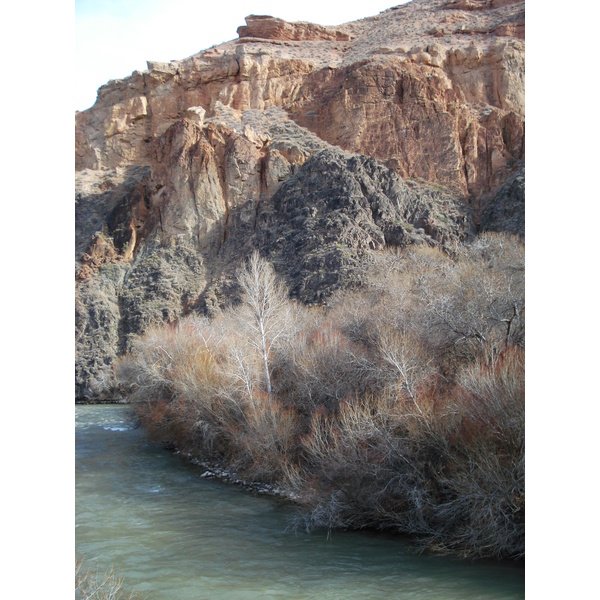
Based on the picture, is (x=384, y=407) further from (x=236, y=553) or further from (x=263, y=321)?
(x=263, y=321)

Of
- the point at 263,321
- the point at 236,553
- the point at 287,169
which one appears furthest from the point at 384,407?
the point at 287,169

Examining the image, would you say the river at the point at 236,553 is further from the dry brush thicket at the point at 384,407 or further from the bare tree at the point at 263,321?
the bare tree at the point at 263,321

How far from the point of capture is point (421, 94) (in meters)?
41.8

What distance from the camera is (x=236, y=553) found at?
1068cm

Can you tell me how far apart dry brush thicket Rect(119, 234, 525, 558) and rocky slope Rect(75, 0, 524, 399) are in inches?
519

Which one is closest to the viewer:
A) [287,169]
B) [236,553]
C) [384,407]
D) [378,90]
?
[236,553]

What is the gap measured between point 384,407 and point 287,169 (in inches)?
1218

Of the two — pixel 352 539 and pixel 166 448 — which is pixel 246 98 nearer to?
pixel 166 448

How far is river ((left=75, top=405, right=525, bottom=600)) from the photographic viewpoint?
29.4 ft

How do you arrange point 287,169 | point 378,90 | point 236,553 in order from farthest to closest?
point 378,90 < point 287,169 < point 236,553

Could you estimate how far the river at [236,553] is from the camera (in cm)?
897

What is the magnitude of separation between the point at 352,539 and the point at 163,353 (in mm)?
13826

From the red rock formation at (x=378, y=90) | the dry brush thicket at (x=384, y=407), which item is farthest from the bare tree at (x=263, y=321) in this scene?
the red rock formation at (x=378, y=90)
